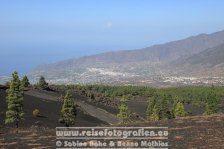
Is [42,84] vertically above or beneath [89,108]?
above

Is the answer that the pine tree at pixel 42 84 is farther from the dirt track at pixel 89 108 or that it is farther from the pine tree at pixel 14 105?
the pine tree at pixel 14 105

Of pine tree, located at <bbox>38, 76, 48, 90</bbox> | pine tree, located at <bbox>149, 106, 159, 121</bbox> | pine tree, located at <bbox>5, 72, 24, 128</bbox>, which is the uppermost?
pine tree, located at <bbox>38, 76, 48, 90</bbox>

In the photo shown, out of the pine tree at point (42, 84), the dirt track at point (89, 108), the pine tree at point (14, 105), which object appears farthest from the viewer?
the pine tree at point (42, 84)

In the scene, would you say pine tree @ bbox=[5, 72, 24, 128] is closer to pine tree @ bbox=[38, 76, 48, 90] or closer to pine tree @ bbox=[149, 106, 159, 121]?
pine tree @ bbox=[149, 106, 159, 121]

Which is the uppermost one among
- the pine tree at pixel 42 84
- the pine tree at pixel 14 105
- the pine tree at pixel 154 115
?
the pine tree at pixel 42 84

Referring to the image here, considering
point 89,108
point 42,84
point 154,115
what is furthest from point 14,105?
point 42,84

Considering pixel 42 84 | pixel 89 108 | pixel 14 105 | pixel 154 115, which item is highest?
pixel 42 84

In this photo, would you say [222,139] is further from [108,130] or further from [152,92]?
[152,92]

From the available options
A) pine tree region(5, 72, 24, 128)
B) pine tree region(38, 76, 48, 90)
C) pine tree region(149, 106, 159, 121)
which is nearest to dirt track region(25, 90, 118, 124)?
pine tree region(38, 76, 48, 90)

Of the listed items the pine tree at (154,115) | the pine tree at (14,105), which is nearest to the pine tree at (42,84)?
the pine tree at (154,115)

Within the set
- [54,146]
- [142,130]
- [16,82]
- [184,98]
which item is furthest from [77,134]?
[184,98]

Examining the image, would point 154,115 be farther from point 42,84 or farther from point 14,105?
point 42,84
